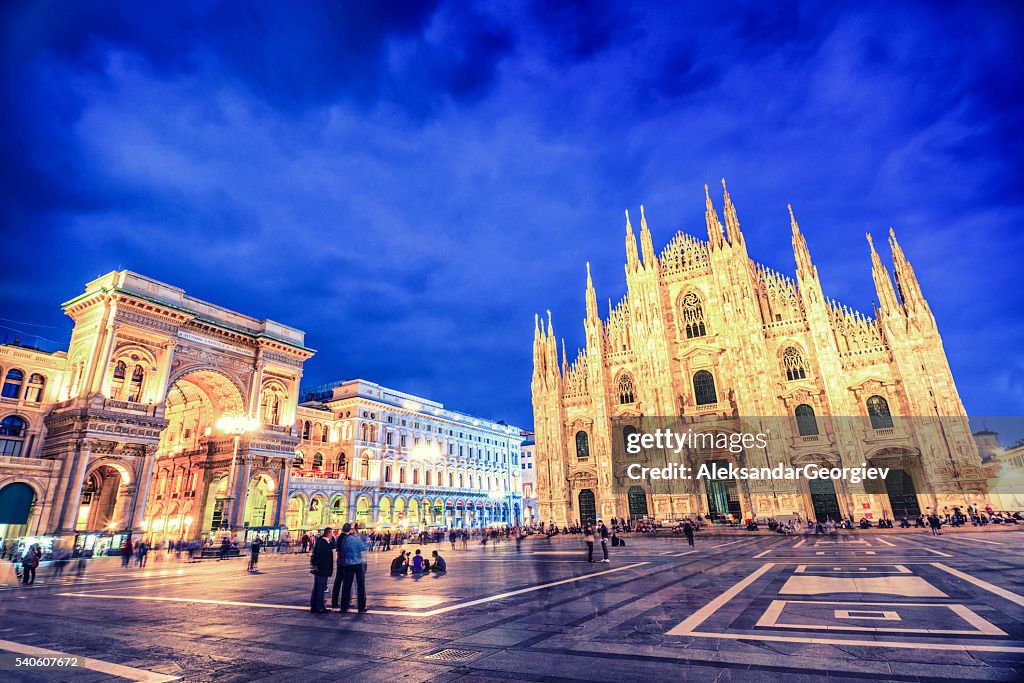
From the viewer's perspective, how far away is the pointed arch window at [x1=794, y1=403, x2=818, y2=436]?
39.9 meters

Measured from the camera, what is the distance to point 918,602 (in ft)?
25.5

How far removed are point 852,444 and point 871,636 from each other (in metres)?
38.3

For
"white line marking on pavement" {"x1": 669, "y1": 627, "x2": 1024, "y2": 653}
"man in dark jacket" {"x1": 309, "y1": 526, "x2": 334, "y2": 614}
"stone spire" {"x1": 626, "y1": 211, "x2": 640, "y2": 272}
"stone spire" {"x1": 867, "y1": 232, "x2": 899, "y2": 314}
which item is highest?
"stone spire" {"x1": 626, "y1": 211, "x2": 640, "y2": 272}

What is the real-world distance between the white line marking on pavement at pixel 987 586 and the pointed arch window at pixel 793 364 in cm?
3185

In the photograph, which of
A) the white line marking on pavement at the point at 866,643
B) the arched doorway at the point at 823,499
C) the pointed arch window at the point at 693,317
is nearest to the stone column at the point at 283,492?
the pointed arch window at the point at 693,317

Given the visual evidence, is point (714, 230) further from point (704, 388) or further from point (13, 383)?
point (13, 383)

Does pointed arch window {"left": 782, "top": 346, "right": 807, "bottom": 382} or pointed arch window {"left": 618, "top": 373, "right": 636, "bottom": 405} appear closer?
pointed arch window {"left": 782, "top": 346, "right": 807, "bottom": 382}

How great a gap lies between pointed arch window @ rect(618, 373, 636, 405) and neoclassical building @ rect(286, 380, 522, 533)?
19.4 m

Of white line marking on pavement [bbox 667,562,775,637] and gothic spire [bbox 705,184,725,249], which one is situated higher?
gothic spire [bbox 705,184,725,249]

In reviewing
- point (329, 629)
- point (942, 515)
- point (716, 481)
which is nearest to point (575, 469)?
point (716, 481)

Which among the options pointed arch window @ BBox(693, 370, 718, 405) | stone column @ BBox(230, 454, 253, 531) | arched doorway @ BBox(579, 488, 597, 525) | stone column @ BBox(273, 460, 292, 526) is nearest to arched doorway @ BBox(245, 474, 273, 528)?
stone column @ BBox(273, 460, 292, 526)

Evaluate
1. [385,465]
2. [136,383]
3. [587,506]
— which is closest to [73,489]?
[136,383]

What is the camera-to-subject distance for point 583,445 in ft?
160

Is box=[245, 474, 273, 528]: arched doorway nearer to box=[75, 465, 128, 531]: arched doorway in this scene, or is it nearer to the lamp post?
the lamp post
